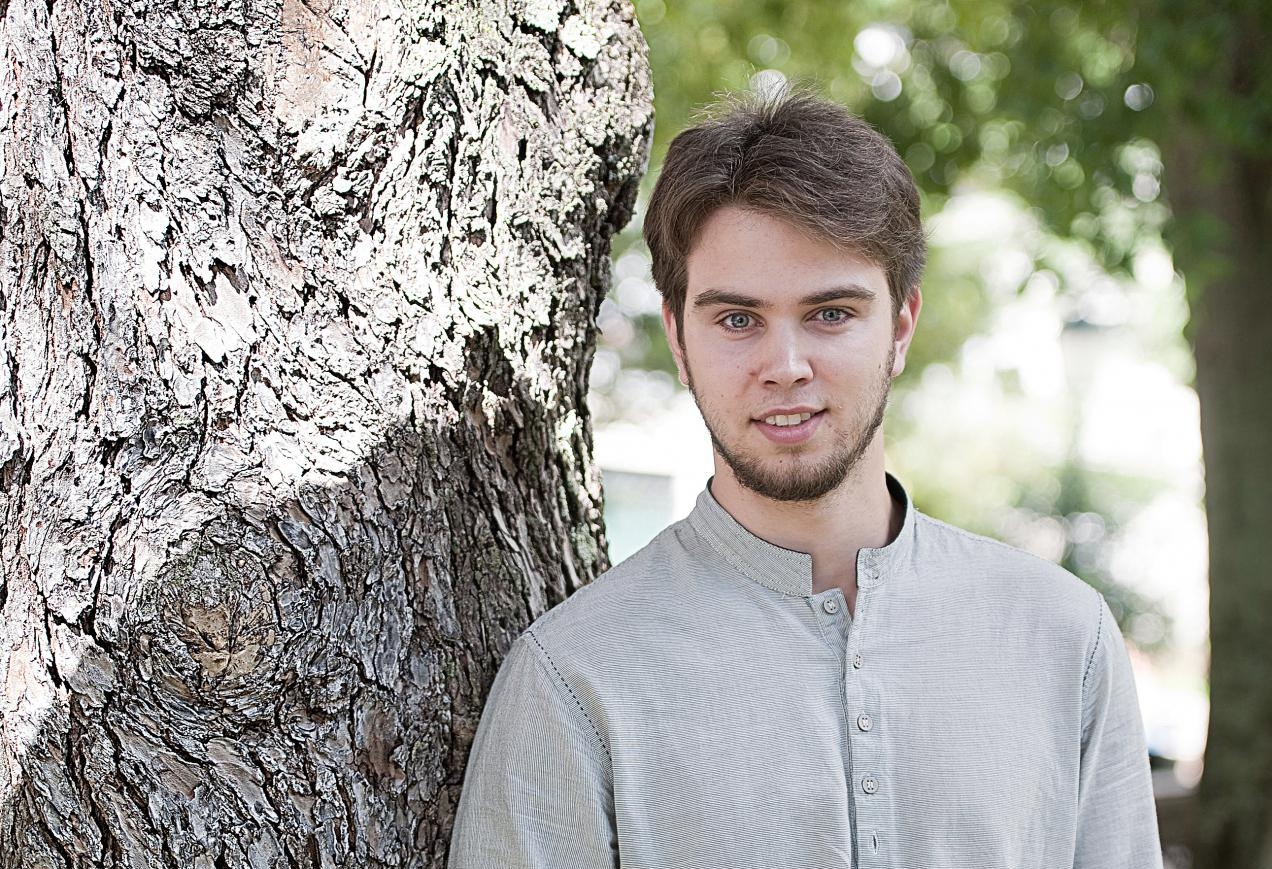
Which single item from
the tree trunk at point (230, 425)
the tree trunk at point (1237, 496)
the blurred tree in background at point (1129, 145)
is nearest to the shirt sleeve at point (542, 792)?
the tree trunk at point (230, 425)

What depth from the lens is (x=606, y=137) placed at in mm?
2086

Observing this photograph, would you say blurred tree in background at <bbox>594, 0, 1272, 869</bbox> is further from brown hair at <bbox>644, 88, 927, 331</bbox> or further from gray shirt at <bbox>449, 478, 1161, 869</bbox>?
gray shirt at <bbox>449, 478, 1161, 869</bbox>

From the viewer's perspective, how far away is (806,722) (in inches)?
70.9

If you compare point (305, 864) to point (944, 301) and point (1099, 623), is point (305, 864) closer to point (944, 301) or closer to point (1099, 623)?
point (1099, 623)

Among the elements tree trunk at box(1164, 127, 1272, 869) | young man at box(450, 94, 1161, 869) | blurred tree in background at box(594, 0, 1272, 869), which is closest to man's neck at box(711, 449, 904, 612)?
young man at box(450, 94, 1161, 869)

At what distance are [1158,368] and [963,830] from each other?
59.0 feet

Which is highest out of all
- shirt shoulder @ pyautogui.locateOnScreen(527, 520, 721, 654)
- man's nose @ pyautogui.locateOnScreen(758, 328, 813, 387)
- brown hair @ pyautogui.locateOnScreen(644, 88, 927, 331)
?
brown hair @ pyautogui.locateOnScreen(644, 88, 927, 331)

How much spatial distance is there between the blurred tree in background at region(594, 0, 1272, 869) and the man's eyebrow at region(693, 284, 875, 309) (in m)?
1.53

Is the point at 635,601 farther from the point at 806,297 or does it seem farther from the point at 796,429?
the point at 806,297

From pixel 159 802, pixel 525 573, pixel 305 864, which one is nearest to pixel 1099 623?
pixel 525 573

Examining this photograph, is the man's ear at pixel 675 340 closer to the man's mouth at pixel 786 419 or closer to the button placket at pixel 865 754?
the man's mouth at pixel 786 419

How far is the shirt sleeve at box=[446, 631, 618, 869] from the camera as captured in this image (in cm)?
174

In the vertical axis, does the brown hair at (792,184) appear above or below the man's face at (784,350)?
above

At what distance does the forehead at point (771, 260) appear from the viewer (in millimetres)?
1842
